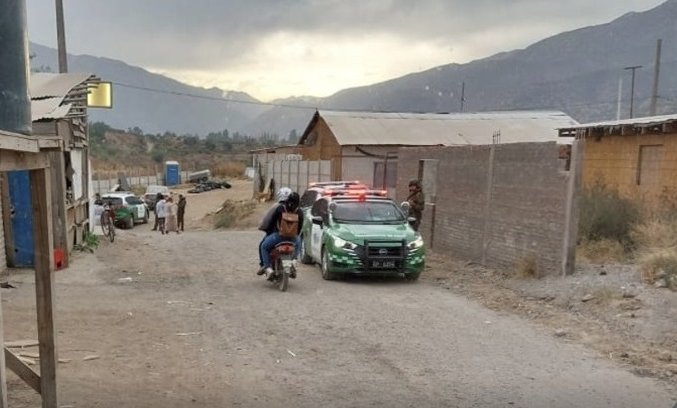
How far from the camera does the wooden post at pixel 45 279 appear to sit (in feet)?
16.7

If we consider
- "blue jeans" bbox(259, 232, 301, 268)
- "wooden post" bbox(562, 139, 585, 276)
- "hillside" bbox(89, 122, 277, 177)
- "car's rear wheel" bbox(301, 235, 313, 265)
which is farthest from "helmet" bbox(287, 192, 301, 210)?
"hillside" bbox(89, 122, 277, 177)

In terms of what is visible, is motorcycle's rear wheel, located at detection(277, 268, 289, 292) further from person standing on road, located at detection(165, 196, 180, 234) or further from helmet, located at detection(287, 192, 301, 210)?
person standing on road, located at detection(165, 196, 180, 234)

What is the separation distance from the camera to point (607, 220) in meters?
13.4

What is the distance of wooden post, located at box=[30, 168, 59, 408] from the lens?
5.10m

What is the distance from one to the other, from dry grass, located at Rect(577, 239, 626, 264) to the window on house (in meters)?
6.09

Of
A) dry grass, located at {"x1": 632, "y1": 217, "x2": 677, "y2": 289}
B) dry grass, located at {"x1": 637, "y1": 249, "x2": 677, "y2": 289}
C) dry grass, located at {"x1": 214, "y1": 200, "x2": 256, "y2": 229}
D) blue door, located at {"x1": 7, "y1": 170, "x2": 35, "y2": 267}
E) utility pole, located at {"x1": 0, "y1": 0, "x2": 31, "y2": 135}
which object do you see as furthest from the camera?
dry grass, located at {"x1": 214, "y1": 200, "x2": 256, "y2": 229}

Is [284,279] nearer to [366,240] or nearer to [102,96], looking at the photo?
[366,240]

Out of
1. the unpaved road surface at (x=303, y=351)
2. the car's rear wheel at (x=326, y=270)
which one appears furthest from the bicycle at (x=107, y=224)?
the car's rear wheel at (x=326, y=270)

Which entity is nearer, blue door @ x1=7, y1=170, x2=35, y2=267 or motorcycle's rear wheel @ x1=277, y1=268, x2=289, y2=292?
motorcycle's rear wheel @ x1=277, y1=268, x2=289, y2=292

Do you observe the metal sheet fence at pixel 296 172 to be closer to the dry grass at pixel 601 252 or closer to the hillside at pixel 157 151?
the dry grass at pixel 601 252

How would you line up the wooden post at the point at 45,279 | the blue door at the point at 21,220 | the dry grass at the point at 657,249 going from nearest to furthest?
the wooden post at the point at 45,279 < the dry grass at the point at 657,249 < the blue door at the point at 21,220

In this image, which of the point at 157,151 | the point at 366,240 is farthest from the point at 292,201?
the point at 157,151

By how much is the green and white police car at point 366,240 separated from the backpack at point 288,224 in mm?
1178

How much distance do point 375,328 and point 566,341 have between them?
2.38 m
